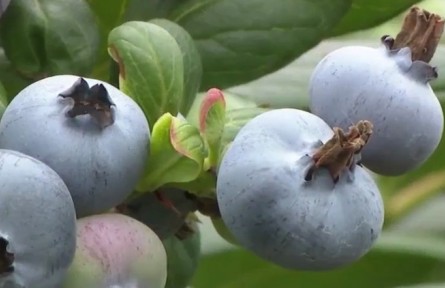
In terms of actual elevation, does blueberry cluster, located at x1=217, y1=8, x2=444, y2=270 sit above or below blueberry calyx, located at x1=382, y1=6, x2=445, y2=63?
below

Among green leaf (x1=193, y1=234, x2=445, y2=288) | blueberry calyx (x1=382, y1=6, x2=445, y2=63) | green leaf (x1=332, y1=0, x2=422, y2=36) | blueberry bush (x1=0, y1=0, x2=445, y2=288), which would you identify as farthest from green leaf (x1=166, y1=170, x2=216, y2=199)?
green leaf (x1=193, y1=234, x2=445, y2=288)

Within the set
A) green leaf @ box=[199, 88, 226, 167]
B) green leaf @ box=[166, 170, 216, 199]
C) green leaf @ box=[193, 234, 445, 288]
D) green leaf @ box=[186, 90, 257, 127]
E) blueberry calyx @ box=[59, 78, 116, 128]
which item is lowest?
green leaf @ box=[193, 234, 445, 288]

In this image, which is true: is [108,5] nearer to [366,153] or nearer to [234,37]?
[234,37]

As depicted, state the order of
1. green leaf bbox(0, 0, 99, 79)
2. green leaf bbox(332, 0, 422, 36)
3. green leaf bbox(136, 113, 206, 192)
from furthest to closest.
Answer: green leaf bbox(332, 0, 422, 36), green leaf bbox(0, 0, 99, 79), green leaf bbox(136, 113, 206, 192)

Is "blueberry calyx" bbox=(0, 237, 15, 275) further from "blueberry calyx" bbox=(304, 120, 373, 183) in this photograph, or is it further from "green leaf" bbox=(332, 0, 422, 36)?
"green leaf" bbox=(332, 0, 422, 36)

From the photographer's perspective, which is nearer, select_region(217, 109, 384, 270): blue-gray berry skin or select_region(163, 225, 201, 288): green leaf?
select_region(217, 109, 384, 270): blue-gray berry skin
